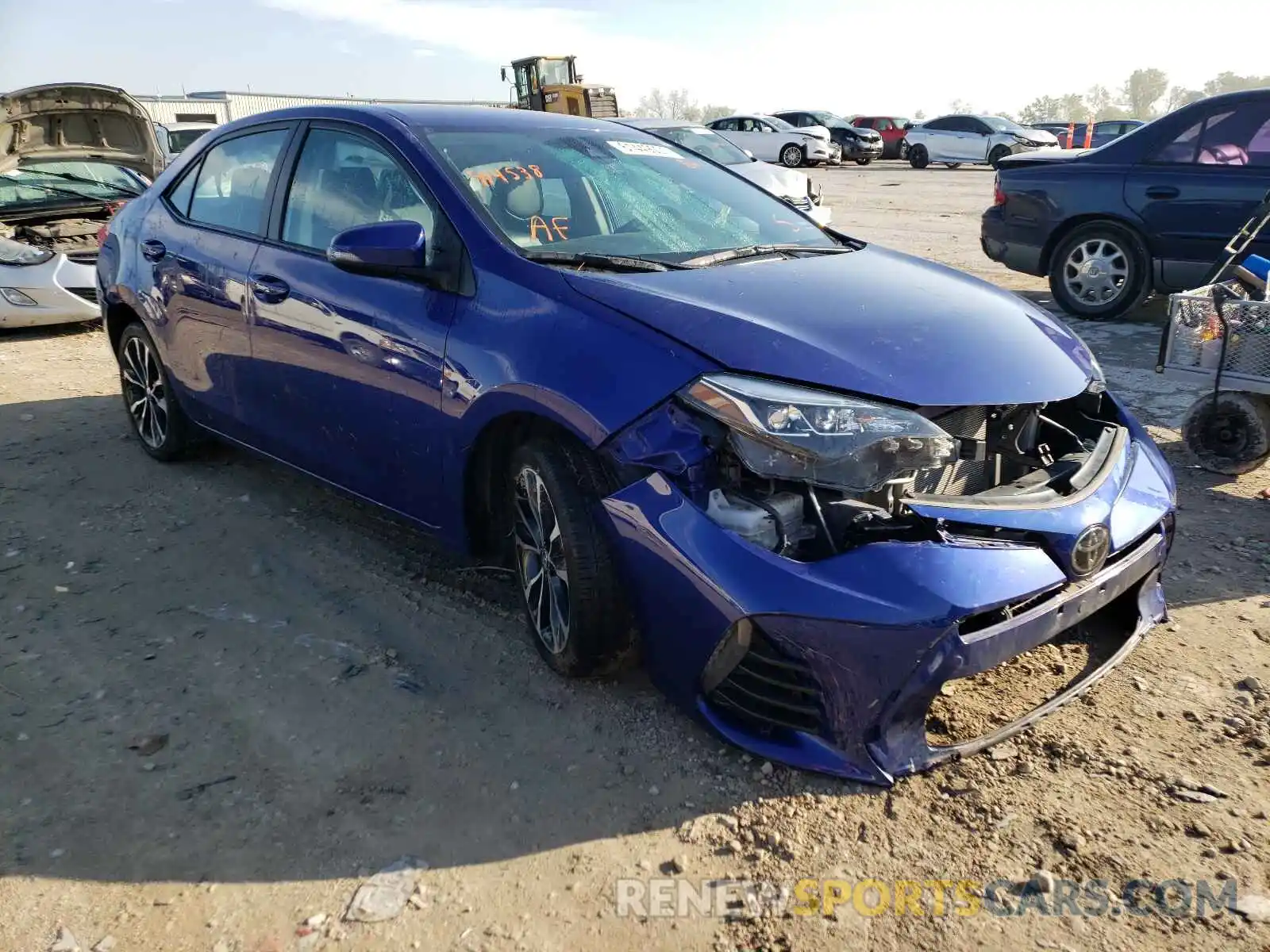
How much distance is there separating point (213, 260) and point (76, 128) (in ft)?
18.0

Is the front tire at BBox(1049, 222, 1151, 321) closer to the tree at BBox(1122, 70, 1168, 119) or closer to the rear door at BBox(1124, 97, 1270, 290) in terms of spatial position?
the rear door at BBox(1124, 97, 1270, 290)

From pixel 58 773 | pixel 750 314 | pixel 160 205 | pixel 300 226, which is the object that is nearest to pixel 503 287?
pixel 750 314

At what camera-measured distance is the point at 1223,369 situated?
4391mm

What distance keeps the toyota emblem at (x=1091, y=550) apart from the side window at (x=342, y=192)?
2.10 metres

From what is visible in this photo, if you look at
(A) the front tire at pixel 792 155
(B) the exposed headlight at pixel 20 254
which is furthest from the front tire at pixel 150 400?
(A) the front tire at pixel 792 155

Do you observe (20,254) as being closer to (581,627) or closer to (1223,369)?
(581,627)

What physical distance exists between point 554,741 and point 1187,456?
3657mm

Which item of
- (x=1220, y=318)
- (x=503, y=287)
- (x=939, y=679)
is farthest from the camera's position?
(x=1220, y=318)

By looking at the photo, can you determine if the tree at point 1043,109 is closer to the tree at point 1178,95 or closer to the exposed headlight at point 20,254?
the tree at point 1178,95

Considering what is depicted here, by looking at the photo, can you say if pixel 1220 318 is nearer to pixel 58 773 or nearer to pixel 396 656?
pixel 396 656

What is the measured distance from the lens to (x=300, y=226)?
3693mm

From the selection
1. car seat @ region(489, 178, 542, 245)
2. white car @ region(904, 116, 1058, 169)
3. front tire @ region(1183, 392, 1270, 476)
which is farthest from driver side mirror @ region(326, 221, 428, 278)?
white car @ region(904, 116, 1058, 169)

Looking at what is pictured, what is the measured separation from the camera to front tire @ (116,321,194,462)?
15.9 ft

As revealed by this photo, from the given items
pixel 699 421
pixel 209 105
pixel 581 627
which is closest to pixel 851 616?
pixel 699 421
